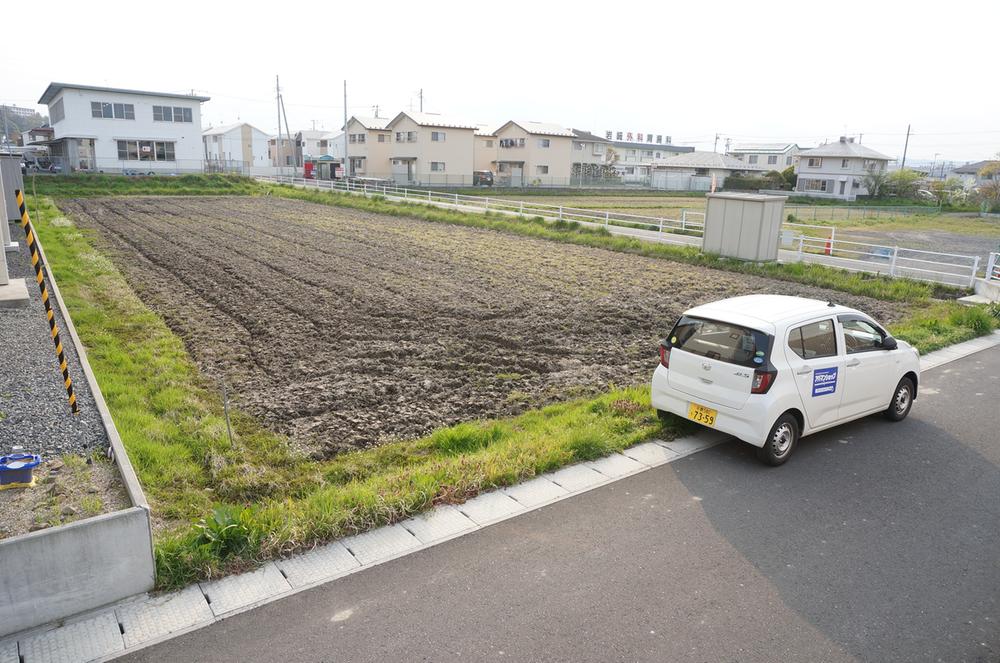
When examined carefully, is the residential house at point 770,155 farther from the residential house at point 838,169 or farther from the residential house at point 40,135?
the residential house at point 40,135

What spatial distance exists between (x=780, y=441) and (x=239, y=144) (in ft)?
266

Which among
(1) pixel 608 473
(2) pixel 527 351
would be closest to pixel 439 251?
(2) pixel 527 351

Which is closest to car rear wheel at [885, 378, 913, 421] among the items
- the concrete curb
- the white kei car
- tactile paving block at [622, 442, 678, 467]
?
the white kei car

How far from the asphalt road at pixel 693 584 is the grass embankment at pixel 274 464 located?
2.06 feet

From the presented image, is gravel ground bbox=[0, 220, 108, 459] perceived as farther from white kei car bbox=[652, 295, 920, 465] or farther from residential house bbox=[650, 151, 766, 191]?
residential house bbox=[650, 151, 766, 191]

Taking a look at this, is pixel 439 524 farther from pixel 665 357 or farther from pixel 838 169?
pixel 838 169

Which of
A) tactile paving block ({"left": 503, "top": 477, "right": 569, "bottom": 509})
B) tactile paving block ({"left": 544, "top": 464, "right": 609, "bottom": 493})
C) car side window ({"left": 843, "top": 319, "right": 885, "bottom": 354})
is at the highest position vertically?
car side window ({"left": 843, "top": 319, "right": 885, "bottom": 354})

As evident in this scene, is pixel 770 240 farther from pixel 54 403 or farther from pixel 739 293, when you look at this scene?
pixel 54 403

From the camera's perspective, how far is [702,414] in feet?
22.9

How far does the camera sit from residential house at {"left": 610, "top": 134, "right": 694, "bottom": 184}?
93.8 meters

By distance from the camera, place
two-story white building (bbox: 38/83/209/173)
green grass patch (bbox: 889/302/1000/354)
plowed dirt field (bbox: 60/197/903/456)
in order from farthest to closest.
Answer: two-story white building (bbox: 38/83/209/173) < green grass patch (bbox: 889/302/1000/354) < plowed dirt field (bbox: 60/197/903/456)

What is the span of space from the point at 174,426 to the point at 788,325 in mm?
6584

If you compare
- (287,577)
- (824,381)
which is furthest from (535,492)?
(824,381)

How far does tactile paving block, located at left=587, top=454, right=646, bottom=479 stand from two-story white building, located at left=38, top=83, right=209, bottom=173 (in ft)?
178
